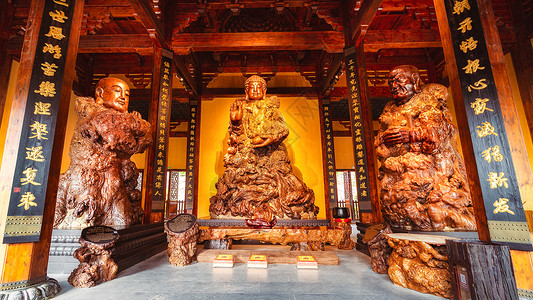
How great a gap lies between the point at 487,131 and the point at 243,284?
245 centimetres

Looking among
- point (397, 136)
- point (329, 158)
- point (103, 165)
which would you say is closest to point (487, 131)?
point (397, 136)

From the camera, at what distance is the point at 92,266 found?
229 cm

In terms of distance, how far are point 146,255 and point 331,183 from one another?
519cm

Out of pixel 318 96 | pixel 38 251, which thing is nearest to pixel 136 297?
pixel 38 251

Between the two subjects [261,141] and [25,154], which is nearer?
[25,154]

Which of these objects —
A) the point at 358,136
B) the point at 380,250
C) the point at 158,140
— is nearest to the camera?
the point at 380,250

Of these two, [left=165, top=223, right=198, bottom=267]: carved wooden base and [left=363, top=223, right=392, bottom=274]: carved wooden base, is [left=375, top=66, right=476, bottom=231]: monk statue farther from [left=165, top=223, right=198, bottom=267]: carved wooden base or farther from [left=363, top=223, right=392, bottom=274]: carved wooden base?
[left=165, top=223, right=198, bottom=267]: carved wooden base

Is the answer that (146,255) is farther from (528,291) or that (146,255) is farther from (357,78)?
(357,78)

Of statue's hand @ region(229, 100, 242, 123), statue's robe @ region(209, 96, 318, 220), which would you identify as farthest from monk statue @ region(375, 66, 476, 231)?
statue's hand @ region(229, 100, 242, 123)

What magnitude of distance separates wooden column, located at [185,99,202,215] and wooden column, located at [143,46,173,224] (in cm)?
260

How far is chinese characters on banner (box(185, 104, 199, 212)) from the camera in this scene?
23.2ft

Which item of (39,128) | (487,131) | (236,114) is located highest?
(236,114)

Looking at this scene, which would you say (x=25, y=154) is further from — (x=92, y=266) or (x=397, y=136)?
(x=397, y=136)

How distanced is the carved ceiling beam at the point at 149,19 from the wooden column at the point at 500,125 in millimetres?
4514
